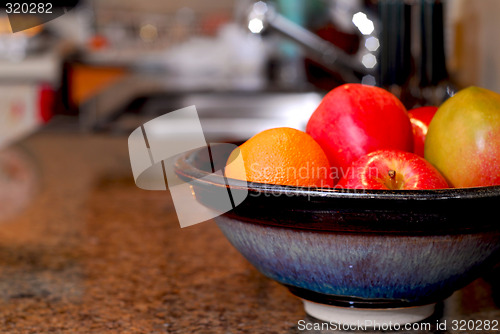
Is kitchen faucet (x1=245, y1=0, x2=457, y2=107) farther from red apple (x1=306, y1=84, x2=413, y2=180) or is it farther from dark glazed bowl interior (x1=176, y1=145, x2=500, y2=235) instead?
dark glazed bowl interior (x1=176, y1=145, x2=500, y2=235)

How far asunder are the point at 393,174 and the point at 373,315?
0.12m

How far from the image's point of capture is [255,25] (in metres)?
1.35

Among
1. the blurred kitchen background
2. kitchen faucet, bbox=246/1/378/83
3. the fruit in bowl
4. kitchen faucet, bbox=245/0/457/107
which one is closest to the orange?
the fruit in bowl

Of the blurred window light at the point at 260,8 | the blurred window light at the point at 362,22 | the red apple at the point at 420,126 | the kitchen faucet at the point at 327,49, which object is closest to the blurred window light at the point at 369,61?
the kitchen faucet at the point at 327,49

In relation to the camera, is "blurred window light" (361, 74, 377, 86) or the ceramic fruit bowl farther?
"blurred window light" (361, 74, 377, 86)

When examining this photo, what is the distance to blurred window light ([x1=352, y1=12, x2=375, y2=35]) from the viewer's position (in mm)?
1480

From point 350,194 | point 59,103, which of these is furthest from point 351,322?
point 59,103

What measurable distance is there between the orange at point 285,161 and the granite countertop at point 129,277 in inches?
4.9

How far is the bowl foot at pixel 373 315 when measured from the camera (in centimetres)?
48

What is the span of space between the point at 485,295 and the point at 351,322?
0.16 meters

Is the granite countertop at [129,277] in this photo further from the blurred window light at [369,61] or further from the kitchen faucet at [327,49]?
the blurred window light at [369,61]

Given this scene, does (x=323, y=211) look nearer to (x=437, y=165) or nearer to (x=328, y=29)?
(x=437, y=165)

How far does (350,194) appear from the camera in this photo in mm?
399

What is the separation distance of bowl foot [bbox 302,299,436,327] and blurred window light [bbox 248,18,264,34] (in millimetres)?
936
